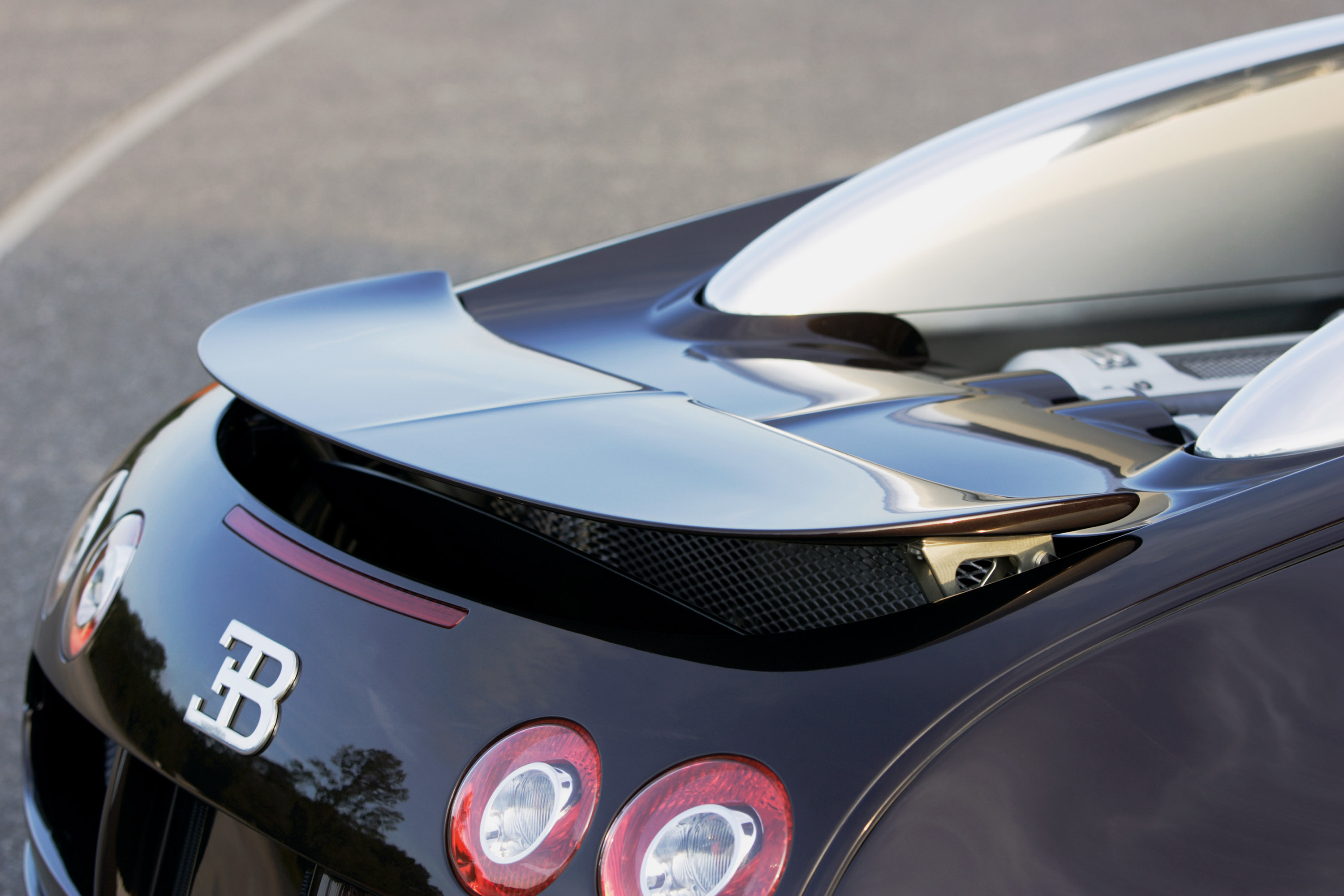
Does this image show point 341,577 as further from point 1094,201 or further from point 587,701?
point 1094,201

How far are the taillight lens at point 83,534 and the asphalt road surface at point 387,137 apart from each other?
2.72 feet

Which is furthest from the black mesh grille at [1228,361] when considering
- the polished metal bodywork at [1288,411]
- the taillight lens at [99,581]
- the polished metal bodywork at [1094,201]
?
the taillight lens at [99,581]

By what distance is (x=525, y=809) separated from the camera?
101cm

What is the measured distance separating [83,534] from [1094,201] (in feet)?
5.51

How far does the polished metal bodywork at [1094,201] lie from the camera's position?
73.2 inches

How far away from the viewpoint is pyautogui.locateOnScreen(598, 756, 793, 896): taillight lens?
94cm

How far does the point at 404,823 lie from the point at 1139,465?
0.82 m

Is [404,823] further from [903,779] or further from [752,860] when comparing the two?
[903,779]

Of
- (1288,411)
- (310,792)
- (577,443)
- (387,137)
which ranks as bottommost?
(310,792)

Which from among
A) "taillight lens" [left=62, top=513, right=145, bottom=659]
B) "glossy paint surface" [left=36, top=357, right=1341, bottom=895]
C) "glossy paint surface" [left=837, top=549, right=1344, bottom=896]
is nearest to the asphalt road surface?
"taillight lens" [left=62, top=513, right=145, bottom=659]

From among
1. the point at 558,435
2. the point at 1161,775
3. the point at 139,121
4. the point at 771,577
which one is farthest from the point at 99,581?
the point at 139,121

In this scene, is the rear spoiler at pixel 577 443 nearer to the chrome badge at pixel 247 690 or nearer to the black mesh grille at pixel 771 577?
the black mesh grille at pixel 771 577

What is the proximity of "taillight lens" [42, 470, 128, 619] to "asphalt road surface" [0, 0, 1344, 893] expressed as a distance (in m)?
0.83

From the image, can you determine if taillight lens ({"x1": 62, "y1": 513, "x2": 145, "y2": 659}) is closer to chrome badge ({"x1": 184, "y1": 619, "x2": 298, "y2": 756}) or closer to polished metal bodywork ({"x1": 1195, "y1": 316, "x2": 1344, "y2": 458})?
chrome badge ({"x1": 184, "y1": 619, "x2": 298, "y2": 756})
